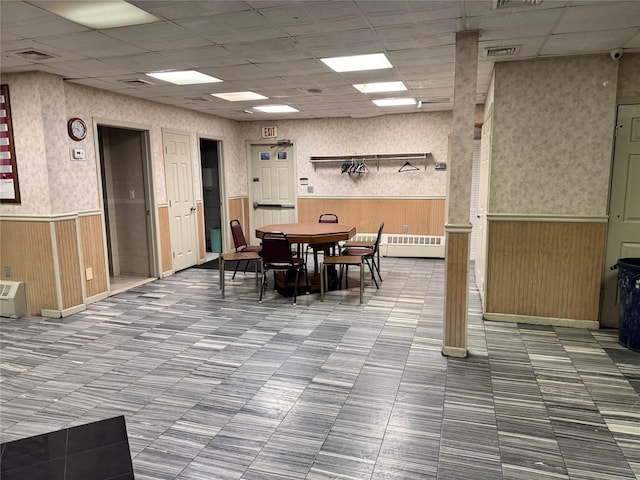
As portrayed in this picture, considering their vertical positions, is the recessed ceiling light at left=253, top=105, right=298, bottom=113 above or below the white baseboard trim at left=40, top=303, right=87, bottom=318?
above

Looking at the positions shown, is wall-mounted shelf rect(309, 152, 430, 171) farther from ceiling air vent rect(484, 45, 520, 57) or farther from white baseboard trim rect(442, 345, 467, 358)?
white baseboard trim rect(442, 345, 467, 358)

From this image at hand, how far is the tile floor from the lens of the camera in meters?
2.26

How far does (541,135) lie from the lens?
13.3ft

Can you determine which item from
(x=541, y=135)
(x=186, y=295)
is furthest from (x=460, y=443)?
(x=186, y=295)

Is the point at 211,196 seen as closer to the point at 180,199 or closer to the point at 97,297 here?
the point at 180,199

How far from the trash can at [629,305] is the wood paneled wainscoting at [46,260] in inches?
219

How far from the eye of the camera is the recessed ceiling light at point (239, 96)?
18.7 ft

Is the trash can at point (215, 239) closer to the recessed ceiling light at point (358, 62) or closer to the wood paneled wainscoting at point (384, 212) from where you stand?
the wood paneled wainscoting at point (384, 212)

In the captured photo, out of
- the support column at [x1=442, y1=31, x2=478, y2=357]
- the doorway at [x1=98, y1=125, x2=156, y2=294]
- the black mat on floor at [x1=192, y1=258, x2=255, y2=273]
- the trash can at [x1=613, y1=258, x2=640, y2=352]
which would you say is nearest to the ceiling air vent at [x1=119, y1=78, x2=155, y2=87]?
the doorway at [x1=98, y1=125, x2=156, y2=294]

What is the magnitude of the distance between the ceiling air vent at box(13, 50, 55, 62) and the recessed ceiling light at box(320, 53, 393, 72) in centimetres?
247

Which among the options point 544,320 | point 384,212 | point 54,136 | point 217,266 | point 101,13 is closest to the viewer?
point 101,13

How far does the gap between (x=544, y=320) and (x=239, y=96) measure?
15.4ft

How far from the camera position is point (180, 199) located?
6773mm

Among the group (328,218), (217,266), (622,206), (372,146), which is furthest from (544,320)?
(217,266)
